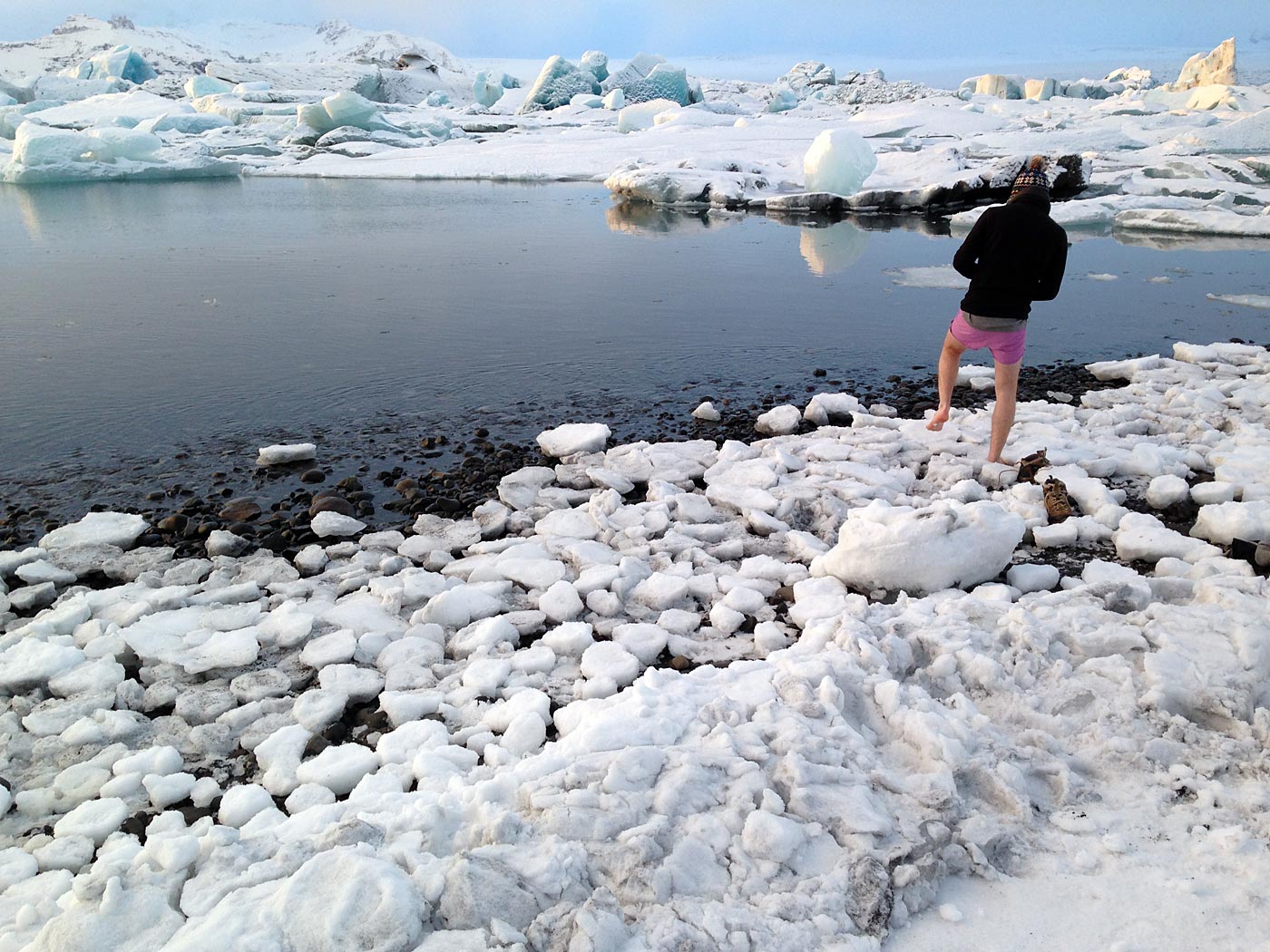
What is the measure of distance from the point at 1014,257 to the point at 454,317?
6054 millimetres

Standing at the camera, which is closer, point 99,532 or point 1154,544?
point 1154,544

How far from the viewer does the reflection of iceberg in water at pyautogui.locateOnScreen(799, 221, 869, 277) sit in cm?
1289

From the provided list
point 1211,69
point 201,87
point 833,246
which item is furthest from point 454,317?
point 1211,69

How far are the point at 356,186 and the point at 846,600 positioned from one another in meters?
26.5

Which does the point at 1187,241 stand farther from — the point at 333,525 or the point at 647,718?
the point at 647,718

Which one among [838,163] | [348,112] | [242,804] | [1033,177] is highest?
[348,112]

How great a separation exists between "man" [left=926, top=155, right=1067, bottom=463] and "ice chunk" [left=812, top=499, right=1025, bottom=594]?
139cm

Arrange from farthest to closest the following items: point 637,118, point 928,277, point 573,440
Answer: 1. point 637,118
2. point 928,277
3. point 573,440

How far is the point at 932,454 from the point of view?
5.23 metres

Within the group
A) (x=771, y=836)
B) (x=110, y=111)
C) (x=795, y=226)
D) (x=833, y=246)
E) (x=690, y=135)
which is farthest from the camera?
(x=110, y=111)

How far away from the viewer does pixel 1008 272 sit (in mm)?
4559

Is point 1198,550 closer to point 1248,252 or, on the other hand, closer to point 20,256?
point 1248,252

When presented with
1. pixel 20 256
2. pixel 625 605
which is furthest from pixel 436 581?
pixel 20 256

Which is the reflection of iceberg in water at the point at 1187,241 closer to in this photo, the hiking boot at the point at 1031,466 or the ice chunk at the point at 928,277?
the ice chunk at the point at 928,277
